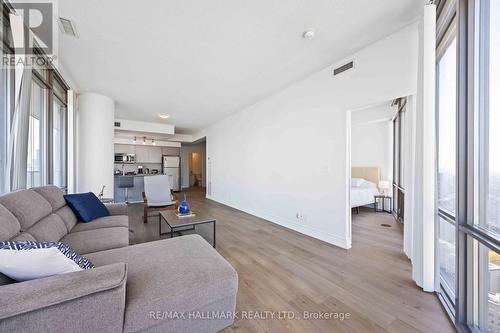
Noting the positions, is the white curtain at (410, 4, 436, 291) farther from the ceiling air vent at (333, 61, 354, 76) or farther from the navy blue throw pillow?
the navy blue throw pillow

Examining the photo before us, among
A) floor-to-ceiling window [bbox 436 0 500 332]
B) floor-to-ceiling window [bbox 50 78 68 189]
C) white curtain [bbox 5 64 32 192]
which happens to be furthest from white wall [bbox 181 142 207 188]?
floor-to-ceiling window [bbox 436 0 500 332]

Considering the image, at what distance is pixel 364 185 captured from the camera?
5.32m

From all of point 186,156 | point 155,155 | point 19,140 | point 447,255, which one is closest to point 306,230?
point 447,255

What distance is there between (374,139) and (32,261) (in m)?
6.57

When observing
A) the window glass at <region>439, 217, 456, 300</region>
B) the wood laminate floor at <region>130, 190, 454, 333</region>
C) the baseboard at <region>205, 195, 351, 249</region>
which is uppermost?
the window glass at <region>439, 217, 456, 300</region>

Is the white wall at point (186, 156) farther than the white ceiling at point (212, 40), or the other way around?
the white wall at point (186, 156)

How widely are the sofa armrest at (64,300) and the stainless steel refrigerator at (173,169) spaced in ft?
27.3

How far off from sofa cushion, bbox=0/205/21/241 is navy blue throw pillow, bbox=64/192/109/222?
118 cm

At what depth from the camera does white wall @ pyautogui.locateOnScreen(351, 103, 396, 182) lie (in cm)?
475

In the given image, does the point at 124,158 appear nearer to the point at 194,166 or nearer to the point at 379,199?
the point at 194,166

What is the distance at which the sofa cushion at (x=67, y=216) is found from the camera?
2.19 meters

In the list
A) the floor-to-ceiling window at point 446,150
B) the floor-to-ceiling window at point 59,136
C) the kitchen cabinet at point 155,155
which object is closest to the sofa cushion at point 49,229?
the floor-to-ceiling window at point 59,136

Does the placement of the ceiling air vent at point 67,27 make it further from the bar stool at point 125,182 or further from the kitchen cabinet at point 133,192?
the kitchen cabinet at point 133,192

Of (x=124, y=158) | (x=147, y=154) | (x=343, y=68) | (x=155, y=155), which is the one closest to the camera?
(x=343, y=68)
